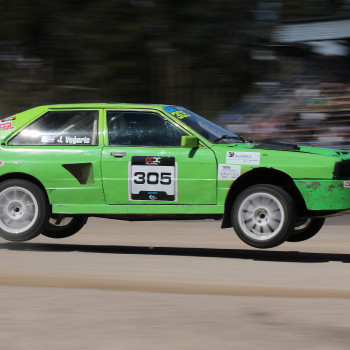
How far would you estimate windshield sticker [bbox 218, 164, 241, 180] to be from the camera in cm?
855

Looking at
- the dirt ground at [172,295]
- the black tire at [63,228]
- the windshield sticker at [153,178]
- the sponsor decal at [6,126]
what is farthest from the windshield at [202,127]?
the black tire at [63,228]

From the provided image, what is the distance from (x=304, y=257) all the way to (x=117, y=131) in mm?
2583

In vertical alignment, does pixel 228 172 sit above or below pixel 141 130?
below

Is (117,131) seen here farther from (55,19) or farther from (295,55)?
(55,19)

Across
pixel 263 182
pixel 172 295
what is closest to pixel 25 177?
pixel 263 182

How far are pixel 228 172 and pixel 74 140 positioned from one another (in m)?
1.90

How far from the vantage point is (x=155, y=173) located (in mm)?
8742

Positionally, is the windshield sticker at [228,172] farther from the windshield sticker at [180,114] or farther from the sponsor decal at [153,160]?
the windshield sticker at [180,114]

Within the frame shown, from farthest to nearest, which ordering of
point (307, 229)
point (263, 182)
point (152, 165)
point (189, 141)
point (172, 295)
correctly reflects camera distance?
point (307, 229)
point (263, 182)
point (152, 165)
point (189, 141)
point (172, 295)

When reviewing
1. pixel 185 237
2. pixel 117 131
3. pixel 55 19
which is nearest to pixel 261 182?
pixel 117 131

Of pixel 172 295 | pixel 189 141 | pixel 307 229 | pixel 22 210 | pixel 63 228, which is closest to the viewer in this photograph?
pixel 172 295

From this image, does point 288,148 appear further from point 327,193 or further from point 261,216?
point 261,216

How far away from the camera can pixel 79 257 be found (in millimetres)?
8633

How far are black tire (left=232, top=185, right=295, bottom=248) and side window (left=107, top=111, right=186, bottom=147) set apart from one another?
3.37 ft
